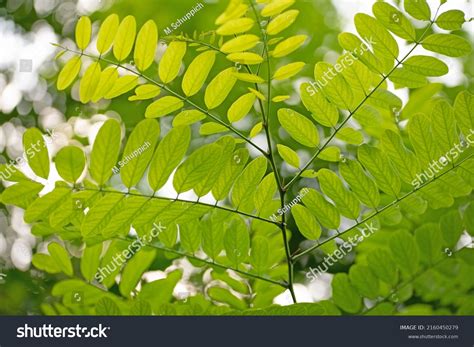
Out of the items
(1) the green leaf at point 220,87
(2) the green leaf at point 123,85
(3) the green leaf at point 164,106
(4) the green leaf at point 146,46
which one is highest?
(4) the green leaf at point 146,46

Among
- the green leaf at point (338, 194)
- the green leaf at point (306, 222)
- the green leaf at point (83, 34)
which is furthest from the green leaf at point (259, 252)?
the green leaf at point (83, 34)

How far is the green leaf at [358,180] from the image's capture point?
132 cm

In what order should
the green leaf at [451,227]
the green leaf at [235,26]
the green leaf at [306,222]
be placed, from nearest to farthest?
the green leaf at [235,26]
the green leaf at [306,222]
the green leaf at [451,227]

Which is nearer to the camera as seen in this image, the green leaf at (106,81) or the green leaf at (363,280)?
the green leaf at (106,81)

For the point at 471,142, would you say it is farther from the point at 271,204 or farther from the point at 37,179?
the point at 37,179

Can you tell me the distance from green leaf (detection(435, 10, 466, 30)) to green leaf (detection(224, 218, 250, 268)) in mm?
655

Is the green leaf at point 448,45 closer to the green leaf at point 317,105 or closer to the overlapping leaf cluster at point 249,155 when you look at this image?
the overlapping leaf cluster at point 249,155

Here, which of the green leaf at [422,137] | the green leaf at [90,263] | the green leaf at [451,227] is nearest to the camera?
the green leaf at [422,137]

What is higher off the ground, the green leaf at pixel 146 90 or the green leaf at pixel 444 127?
the green leaf at pixel 146 90

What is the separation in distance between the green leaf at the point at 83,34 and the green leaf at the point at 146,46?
0.46 feet

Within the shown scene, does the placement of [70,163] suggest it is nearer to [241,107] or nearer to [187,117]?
[187,117]

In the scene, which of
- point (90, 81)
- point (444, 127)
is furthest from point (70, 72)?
point (444, 127)
